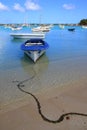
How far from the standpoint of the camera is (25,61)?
16906 millimetres

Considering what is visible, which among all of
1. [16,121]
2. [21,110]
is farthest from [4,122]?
[21,110]

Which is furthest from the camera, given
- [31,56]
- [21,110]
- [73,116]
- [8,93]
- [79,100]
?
[31,56]

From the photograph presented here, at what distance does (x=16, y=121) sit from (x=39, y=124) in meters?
0.74

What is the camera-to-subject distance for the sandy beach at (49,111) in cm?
605

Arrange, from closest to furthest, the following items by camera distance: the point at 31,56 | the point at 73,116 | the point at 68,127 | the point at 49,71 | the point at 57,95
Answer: the point at 68,127, the point at 73,116, the point at 57,95, the point at 49,71, the point at 31,56

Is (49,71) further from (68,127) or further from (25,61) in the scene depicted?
(68,127)

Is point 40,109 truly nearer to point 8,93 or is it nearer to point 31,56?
point 8,93

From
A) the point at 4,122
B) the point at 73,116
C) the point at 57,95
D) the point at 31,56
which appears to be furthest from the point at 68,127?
the point at 31,56

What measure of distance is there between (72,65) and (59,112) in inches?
354

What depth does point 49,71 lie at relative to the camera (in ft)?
44.5

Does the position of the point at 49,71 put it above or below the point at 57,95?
below

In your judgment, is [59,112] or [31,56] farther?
[31,56]

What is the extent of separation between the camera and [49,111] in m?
6.97

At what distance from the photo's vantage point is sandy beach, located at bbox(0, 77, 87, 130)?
19.8ft
